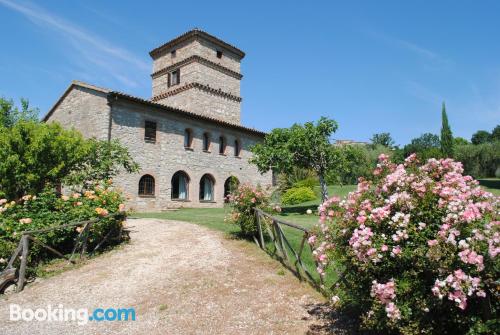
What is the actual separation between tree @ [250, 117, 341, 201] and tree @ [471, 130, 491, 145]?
62.2 metres

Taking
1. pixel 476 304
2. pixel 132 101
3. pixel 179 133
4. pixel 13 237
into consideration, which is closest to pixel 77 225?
pixel 13 237

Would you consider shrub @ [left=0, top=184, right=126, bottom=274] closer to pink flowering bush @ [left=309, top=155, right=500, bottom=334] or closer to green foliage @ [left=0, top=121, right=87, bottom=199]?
green foliage @ [left=0, top=121, right=87, bottom=199]

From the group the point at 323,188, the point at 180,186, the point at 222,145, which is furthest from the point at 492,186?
the point at 180,186

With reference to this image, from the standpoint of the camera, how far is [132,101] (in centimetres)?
2027

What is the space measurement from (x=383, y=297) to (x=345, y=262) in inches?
27.2

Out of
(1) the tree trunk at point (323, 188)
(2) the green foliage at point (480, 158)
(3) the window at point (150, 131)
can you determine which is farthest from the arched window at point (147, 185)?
(2) the green foliage at point (480, 158)

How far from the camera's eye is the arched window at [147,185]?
20781 millimetres

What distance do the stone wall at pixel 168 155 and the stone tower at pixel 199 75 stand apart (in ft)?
13.0

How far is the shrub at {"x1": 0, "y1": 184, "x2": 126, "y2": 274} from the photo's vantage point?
921cm

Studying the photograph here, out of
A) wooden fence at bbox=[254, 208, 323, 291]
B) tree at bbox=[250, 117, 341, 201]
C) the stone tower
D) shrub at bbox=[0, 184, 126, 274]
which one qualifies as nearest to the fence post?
shrub at bbox=[0, 184, 126, 274]

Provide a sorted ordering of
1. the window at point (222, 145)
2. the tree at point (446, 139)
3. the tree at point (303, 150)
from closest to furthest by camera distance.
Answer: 1. the tree at point (303, 150)
2. the window at point (222, 145)
3. the tree at point (446, 139)

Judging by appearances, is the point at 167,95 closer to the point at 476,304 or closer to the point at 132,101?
the point at 132,101

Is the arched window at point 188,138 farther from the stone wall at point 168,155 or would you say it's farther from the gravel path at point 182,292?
the gravel path at point 182,292

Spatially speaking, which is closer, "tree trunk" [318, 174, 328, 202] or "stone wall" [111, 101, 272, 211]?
"tree trunk" [318, 174, 328, 202]
